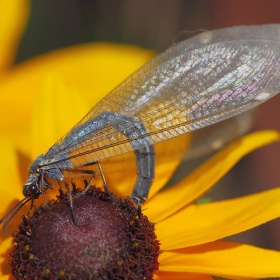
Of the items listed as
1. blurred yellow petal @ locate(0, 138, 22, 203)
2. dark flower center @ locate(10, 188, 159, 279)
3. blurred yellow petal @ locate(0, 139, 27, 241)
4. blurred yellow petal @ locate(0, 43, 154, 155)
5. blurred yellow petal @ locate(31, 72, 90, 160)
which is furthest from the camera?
blurred yellow petal @ locate(0, 43, 154, 155)

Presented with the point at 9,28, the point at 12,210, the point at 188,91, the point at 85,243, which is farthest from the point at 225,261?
the point at 9,28

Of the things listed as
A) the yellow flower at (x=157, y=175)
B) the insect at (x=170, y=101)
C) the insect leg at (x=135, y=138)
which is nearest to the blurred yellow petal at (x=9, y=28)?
the yellow flower at (x=157, y=175)

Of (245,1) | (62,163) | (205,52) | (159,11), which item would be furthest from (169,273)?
(245,1)

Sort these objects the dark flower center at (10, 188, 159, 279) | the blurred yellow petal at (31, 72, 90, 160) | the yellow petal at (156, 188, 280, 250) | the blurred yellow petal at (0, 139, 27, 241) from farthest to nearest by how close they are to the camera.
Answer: the blurred yellow petal at (31, 72, 90, 160), the blurred yellow petal at (0, 139, 27, 241), the yellow petal at (156, 188, 280, 250), the dark flower center at (10, 188, 159, 279)

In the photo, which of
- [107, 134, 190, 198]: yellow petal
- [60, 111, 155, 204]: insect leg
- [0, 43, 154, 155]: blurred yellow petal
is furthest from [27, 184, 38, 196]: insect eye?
[0, 43, 154, 155]: blurred yellow petal

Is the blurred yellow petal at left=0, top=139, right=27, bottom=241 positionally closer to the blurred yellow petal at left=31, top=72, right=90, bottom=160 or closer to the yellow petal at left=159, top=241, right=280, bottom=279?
the blurred yellow petal at left=31, top=72, right=90, bottom=160

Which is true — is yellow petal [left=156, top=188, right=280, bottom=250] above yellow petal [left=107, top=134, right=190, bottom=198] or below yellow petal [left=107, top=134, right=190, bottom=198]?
below

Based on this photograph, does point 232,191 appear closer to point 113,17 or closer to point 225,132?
point 113,17

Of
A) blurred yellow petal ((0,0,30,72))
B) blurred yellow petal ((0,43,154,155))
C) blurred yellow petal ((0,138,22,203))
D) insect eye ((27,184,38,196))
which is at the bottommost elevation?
insect eye ((27,184,38,196))
